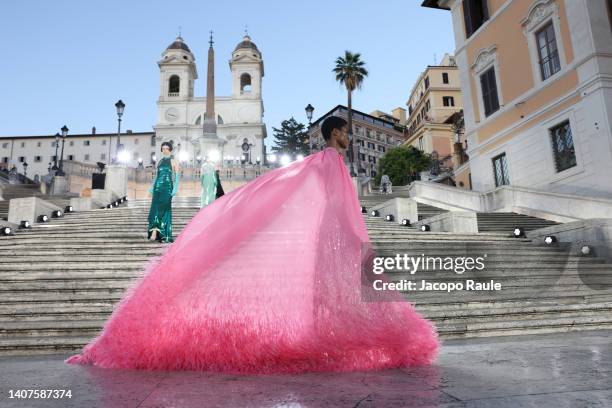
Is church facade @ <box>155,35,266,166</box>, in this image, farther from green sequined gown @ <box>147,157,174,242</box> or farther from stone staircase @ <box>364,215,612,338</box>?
stone staircase @ <box>364,215,612,338</box>

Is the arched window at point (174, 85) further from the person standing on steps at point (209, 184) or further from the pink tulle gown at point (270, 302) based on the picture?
the pink tulle gown at point (270, 302)

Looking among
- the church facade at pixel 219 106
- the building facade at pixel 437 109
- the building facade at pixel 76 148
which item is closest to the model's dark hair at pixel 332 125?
the building facade at pixel 437 109

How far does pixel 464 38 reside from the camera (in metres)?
21.2

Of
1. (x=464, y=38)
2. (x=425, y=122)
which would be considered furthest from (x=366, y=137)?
(x=464, y=38)

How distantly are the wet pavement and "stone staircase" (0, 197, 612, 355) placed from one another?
6.51 ft

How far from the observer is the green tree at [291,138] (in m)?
78.3

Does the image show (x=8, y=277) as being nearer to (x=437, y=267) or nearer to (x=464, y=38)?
(x=437, y=267)

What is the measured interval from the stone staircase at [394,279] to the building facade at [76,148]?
232ft

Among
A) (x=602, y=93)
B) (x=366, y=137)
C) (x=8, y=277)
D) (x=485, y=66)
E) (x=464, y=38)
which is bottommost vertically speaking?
(x=8, y=277)

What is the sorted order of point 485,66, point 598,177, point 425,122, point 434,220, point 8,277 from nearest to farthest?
point 8,277 → point 434,220 → point 598,177 → point 485,66 → point 425,122

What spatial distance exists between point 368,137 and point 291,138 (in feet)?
57.3

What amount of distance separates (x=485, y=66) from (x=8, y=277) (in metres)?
20.1

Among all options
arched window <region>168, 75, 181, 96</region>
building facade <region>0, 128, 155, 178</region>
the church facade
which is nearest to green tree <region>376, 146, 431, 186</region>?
the church facade

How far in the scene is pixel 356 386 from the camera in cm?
210
